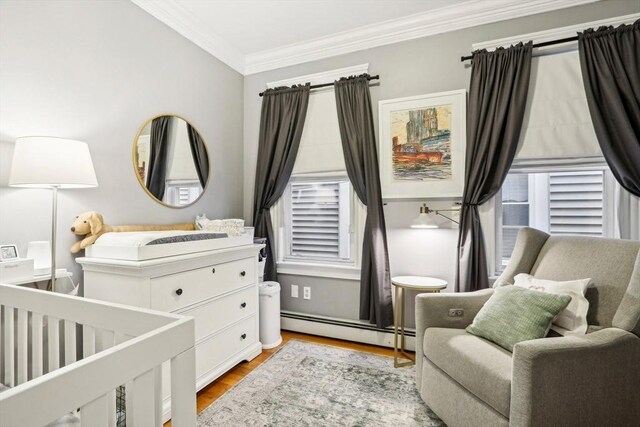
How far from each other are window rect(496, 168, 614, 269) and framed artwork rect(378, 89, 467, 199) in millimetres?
425

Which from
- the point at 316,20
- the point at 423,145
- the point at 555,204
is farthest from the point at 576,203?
the point at 316,20

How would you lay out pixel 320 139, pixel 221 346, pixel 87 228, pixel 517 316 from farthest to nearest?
pixel 320 139 → pixel 221 346 → pixel 87 228 → pixel 517 316

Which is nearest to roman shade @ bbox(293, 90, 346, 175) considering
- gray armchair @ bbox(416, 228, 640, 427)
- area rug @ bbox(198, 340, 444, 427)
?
gray armchair @ bbox(416, 228, 640, 427)

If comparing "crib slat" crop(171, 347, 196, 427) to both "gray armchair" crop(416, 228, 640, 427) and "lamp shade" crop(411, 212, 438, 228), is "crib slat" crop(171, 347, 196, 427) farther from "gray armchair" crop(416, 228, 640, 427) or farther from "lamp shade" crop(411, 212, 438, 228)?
"lamp shade" crop(411, 212, 438, 228)

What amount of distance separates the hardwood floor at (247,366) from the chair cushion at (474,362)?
2.73ft

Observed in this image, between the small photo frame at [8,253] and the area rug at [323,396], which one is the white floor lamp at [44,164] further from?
the area rug at [323,396]

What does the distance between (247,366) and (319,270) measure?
3.40 ft

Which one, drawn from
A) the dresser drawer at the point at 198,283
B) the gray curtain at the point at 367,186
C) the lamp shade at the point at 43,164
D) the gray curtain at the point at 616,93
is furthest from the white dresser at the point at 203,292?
the gray curtain at the point at 616,93

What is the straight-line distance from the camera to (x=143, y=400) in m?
0.80

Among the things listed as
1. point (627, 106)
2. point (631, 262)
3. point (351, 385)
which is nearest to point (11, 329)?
point (351, 385)

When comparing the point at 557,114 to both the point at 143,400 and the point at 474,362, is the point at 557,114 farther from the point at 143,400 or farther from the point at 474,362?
the point at 143,400

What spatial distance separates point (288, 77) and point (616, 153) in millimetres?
2702

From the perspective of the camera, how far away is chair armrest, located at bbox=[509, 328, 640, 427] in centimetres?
127

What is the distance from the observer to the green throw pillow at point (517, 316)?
1550 mm
